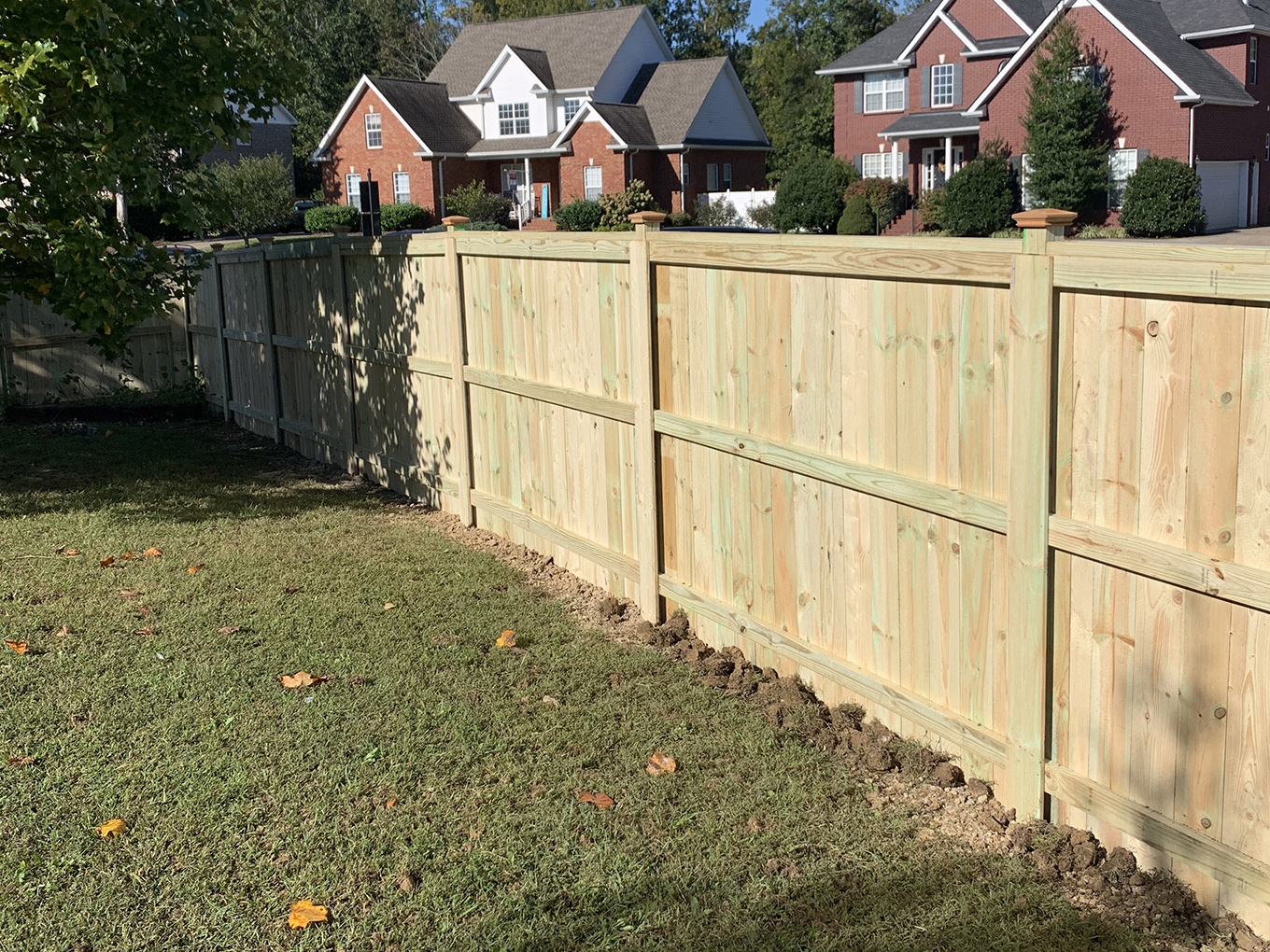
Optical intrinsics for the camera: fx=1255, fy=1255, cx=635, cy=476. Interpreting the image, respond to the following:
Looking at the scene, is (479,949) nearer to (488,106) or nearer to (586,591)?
(586,591)

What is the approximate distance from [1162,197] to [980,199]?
16.0ft

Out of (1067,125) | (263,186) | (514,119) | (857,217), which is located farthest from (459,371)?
(514,119)

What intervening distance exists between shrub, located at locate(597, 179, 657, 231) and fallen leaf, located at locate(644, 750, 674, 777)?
42751 mm

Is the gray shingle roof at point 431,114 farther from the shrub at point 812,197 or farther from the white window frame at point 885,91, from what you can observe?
the shrub at point 812,197

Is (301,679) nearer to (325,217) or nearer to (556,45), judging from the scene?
(325,217)

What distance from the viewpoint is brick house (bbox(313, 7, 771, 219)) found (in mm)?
52875

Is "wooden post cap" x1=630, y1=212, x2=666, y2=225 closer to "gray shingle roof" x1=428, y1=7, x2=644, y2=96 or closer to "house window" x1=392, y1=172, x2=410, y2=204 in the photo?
"gray shingle roof" x1=428, y1=7, x2=644, y2=96

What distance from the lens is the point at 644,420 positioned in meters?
6.62

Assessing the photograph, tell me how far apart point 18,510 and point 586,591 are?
4832mm

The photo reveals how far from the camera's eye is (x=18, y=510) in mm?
9469

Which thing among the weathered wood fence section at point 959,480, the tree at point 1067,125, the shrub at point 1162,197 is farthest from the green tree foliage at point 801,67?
the weathered wood fence section at point 959,480

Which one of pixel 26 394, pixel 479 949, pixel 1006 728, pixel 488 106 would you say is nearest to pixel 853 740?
pixel 1006 728

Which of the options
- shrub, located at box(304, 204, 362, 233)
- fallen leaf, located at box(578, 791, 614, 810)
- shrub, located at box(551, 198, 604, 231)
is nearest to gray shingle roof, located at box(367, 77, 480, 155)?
shrub, located at box(304, 204, 362, 233)

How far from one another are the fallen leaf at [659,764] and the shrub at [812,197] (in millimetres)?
36148
